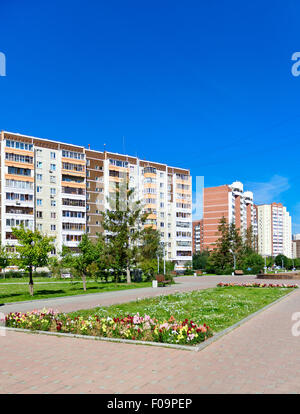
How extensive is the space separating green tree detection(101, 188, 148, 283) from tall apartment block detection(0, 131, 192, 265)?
50.9 ft

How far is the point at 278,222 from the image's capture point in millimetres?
168500

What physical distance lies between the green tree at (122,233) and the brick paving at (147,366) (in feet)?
94.2

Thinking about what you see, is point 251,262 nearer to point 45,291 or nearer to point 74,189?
point 74,189

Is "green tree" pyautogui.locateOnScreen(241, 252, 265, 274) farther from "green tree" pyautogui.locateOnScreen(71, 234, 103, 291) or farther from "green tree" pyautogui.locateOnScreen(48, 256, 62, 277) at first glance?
"green tree" pyautogui.locateOnScreen(71, 234, 103, 291)

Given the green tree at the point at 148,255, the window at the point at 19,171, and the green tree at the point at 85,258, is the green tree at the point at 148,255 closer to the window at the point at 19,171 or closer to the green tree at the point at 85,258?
the green tree at the point at 85,258

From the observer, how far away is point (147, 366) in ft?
24.3

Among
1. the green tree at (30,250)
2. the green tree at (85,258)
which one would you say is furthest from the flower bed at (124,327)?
the green tree at (85,258)

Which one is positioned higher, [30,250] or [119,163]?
[119,163]

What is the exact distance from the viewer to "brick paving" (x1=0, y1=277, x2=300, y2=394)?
20.4ft

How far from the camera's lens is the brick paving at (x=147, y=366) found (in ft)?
20.4

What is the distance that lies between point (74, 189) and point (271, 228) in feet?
379

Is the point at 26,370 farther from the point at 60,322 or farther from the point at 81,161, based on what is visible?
the point at 81,161

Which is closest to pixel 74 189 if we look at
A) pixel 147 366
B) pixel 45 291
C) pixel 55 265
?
pixel 45 291
